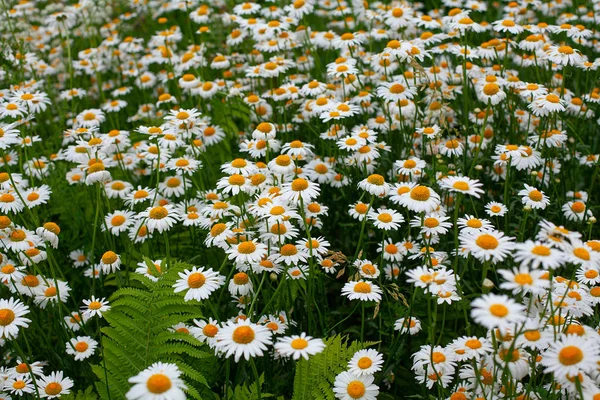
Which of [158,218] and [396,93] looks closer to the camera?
[158,218]

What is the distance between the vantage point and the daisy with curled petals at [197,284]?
2.76 m

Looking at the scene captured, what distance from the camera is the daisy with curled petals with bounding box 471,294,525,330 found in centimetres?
185

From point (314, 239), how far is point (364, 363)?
0.87 meters

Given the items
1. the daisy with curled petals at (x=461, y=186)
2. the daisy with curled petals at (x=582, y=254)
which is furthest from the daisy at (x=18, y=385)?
the daisy with curled petals at (x=582, y=254)

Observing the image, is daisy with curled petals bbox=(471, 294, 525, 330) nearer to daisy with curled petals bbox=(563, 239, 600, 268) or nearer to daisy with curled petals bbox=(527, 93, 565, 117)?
daisy with curled petals bbox=(563, 239, 600, 268)

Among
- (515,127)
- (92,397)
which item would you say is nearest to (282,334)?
(92,397)

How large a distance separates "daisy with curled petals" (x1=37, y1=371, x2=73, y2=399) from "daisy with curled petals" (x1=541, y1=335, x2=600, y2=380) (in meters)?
2.13

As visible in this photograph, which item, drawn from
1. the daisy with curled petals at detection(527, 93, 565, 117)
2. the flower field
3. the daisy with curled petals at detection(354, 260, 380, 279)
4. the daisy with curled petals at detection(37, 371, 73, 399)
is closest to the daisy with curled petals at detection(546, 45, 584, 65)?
the flower field

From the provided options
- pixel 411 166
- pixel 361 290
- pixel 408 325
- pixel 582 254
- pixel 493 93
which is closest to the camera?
pixel 582 254

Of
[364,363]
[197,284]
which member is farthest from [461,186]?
[197,284]

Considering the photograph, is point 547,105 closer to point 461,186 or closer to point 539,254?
point 461,186

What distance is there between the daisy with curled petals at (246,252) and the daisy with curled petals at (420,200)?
714 mm

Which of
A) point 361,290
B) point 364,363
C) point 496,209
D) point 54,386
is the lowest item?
point 54,386

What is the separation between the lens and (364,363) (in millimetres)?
2627
